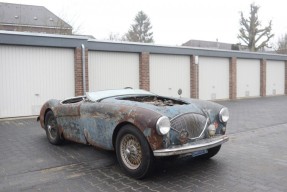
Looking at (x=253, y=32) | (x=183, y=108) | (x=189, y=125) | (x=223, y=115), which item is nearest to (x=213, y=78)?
(x=223, y=115)

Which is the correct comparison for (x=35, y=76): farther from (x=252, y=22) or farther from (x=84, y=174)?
(x=252, y=22)

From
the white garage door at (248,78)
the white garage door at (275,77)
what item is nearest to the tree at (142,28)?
the white garage door at (275,77)

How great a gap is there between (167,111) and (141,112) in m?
0.39

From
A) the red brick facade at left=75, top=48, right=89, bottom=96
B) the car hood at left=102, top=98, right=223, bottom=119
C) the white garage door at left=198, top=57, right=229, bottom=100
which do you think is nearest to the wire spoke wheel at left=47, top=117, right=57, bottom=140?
the car hood at left=102, top=98, right=223, bottom=119

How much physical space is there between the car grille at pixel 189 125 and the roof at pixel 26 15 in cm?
3227

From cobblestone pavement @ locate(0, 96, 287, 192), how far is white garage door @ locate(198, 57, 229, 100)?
10.1 meters

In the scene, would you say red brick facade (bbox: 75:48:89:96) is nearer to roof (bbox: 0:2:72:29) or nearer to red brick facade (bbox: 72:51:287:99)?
red brick facade (bbox: 72:51:287:99)

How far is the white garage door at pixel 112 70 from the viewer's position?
13.0 m

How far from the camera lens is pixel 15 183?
14.3ft

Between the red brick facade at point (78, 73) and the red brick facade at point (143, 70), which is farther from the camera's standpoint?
the red brick facade at point (143, 70)

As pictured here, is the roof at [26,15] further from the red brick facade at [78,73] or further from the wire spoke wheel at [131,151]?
the wire spoke wheel at [131,151]

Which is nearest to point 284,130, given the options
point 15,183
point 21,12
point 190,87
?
point 15,183

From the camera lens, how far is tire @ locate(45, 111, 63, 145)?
6473mm

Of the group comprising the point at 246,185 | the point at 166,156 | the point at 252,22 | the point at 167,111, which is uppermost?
the point at 252,22
